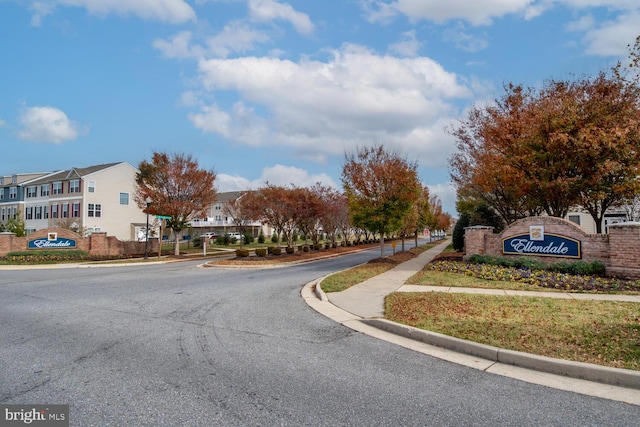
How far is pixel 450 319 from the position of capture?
23.0 feet

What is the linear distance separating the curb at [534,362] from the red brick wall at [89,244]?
2721 cm

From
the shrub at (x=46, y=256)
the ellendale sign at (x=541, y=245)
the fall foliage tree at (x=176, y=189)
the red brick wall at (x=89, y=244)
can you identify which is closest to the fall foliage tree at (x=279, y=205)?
the fall foliage tree at (x=176, y=189)

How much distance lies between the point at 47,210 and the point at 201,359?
5294cm

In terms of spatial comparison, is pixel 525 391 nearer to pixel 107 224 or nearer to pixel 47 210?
pixel 107 224

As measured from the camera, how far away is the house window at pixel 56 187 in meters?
46.8

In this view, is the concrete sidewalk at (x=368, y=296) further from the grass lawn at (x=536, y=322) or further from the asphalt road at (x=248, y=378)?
the asphalt road at (x=248, y=378)

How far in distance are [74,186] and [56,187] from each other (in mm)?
3795

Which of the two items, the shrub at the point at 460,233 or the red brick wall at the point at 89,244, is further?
the shrub at the point at 460,233

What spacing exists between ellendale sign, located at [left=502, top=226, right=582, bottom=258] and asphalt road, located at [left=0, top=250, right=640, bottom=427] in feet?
32.7

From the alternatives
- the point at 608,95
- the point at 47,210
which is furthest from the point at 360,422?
the point at 47,210

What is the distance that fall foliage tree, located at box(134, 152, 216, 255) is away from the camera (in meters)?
28.8
